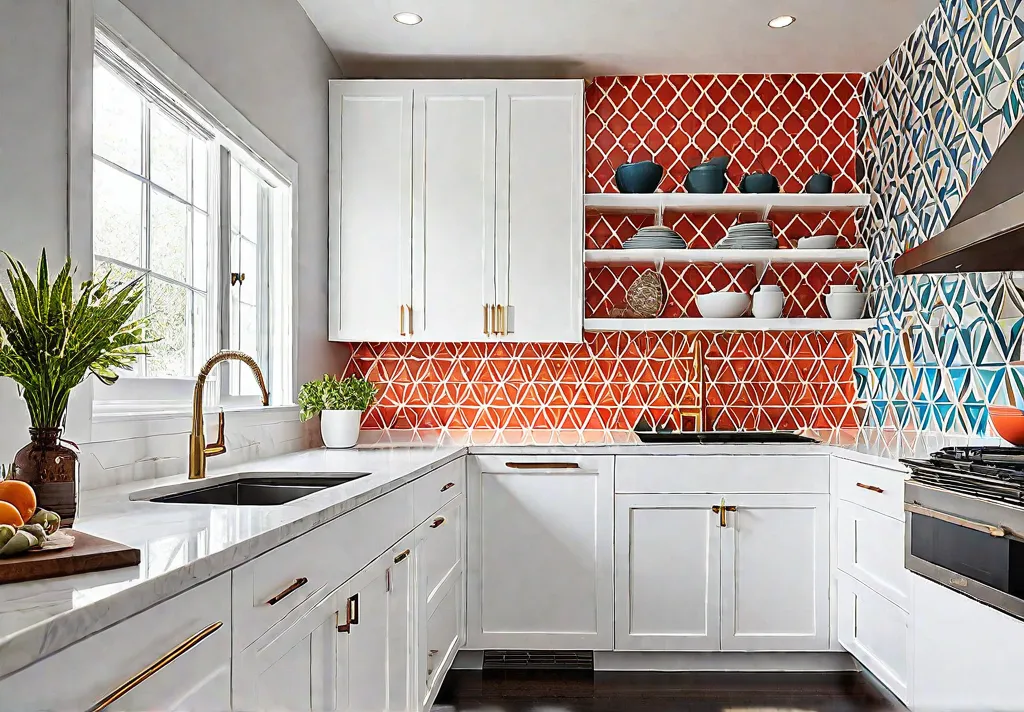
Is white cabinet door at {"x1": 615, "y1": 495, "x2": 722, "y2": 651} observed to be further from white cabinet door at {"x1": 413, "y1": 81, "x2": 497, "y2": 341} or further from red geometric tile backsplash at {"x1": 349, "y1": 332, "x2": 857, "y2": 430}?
white cabinet door at {"x1": 413, "y1": 81, "x2": 497, "y2": 341}

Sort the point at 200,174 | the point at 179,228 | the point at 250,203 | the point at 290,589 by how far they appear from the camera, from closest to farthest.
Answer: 1. the point at 290,589
2. the point at 179,228
3. the point at 200,174
4. the point at 250,203

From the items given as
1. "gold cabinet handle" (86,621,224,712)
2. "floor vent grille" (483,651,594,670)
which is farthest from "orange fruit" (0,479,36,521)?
"floor vent grille" (483,651,594,670)

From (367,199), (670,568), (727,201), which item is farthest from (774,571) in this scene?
(367,199)

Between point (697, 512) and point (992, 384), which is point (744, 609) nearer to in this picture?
point (697, 512)

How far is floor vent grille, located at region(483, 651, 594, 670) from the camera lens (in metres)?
3.13

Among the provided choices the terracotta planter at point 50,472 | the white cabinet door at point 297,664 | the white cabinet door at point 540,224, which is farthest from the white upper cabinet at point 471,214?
the terracotta planter at point 50,472

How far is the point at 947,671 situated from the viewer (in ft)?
6.71

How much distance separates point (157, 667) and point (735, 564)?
2.51 metres

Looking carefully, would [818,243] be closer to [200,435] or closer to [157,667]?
[200,435]

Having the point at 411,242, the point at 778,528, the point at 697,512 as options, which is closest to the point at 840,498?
the point at 778,528

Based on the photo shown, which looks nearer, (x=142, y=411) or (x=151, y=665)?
(x=151, y=665)

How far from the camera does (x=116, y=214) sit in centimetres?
200

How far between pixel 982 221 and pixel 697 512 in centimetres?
150

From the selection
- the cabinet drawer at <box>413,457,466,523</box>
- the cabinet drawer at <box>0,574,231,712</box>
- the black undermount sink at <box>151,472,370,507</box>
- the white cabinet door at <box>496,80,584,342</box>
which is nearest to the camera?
the cabinet drawer at <box>0,574,231,712</box>
